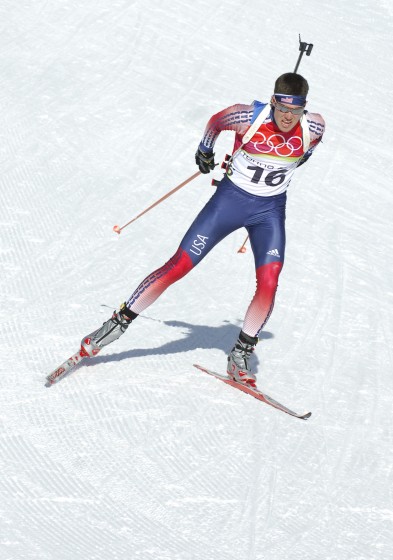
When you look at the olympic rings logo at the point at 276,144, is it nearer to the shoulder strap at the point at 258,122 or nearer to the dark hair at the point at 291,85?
the shoulder strap at the point at 258,122

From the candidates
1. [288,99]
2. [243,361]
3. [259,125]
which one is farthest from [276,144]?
[243,361]

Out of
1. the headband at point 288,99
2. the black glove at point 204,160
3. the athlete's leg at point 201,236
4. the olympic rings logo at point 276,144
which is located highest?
the headband at point 288,99

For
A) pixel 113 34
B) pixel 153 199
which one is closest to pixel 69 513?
pixel 153 199

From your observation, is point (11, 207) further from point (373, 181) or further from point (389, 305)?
point (373, 181)

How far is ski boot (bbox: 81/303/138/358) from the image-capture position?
650cm

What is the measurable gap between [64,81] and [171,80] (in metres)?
1.13

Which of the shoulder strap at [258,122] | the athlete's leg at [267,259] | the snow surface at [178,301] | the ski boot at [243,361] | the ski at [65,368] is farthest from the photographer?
the ski boot at [243,361]

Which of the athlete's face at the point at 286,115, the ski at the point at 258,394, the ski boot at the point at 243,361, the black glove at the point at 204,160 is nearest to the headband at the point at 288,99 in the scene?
the athlete's face at the point at 286,115

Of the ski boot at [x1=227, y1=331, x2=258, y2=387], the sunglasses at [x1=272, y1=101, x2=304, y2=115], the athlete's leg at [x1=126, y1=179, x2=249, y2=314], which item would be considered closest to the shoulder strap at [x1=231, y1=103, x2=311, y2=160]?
the sunglasses at [x1=272, y1=101, x2=304, y2=115]

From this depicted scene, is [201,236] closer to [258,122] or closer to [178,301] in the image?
[258,122]

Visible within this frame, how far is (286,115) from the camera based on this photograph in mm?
6156

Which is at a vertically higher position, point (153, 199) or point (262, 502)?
point (262, 502)

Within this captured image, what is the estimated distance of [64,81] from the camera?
11211 millimetres

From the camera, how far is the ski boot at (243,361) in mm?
6633
